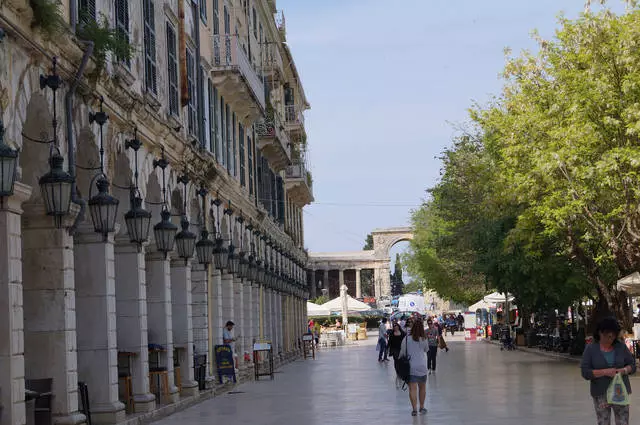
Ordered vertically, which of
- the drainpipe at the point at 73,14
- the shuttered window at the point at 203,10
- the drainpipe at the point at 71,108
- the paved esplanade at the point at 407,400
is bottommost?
the paved esplanade at the point at 407,400

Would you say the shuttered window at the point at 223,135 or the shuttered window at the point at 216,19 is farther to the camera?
the shuttered window at the point at 216,19

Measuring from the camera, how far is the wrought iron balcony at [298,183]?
52188mm

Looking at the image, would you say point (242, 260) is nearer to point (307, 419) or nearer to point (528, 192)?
point (528, 192)

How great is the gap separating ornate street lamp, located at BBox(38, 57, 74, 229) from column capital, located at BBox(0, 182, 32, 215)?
67 cm

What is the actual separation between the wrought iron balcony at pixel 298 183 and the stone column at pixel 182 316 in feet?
88.8

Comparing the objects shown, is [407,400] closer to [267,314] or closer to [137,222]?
[137,222]

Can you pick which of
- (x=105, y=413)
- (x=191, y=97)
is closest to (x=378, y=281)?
(x=191, y=97)

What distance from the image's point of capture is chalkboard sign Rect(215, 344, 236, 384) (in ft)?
90.7

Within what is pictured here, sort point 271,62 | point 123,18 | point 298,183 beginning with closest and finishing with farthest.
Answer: point 123,18
point 271,62
point 298,183

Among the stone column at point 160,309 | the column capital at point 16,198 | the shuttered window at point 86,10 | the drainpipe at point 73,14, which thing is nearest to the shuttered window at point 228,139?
the stone column at point 160,309

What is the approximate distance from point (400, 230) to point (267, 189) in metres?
98.2

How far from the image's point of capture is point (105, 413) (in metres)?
17.7

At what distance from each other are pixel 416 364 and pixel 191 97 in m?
10.0

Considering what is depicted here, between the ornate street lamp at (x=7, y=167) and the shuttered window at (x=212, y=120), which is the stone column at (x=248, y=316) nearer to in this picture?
the shuttered window at (x=212, y=120)
